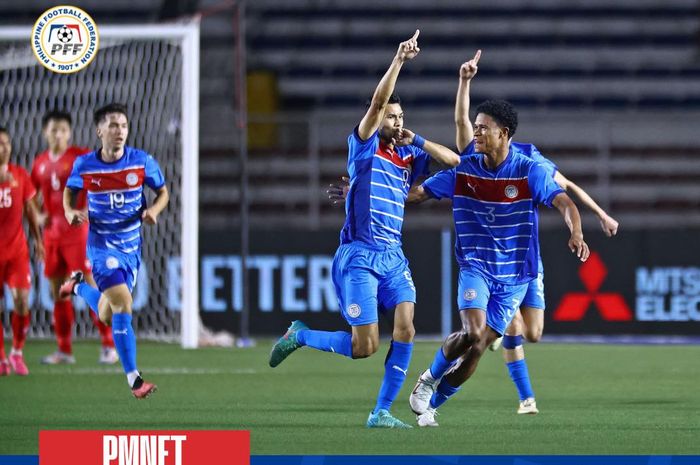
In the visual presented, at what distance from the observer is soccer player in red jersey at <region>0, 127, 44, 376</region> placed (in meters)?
12.0

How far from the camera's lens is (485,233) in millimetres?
8203

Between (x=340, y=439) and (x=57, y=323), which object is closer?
(x=340, y=439)

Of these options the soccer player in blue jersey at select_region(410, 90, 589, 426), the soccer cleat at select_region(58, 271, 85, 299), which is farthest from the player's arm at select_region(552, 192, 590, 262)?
the soccer cleat at select_region(58, 271, 85, 299)

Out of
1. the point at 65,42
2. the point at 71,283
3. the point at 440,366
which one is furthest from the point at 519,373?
the point at 65,42

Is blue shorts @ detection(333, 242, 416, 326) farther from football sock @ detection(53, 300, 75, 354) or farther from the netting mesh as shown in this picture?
the netting mesh

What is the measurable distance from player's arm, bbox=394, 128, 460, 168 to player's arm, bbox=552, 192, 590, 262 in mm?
565

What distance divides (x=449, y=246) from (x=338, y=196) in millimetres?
7105

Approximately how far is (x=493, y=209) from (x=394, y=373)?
105 cm

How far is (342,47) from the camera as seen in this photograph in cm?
1992

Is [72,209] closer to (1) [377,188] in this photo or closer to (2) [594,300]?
(1) [377,188]

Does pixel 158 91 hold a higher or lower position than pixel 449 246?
higher

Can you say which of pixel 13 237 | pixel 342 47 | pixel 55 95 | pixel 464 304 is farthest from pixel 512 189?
pixel 342 47

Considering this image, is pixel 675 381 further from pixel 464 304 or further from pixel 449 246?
pixel 449 246

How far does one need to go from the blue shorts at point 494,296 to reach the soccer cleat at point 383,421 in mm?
720
